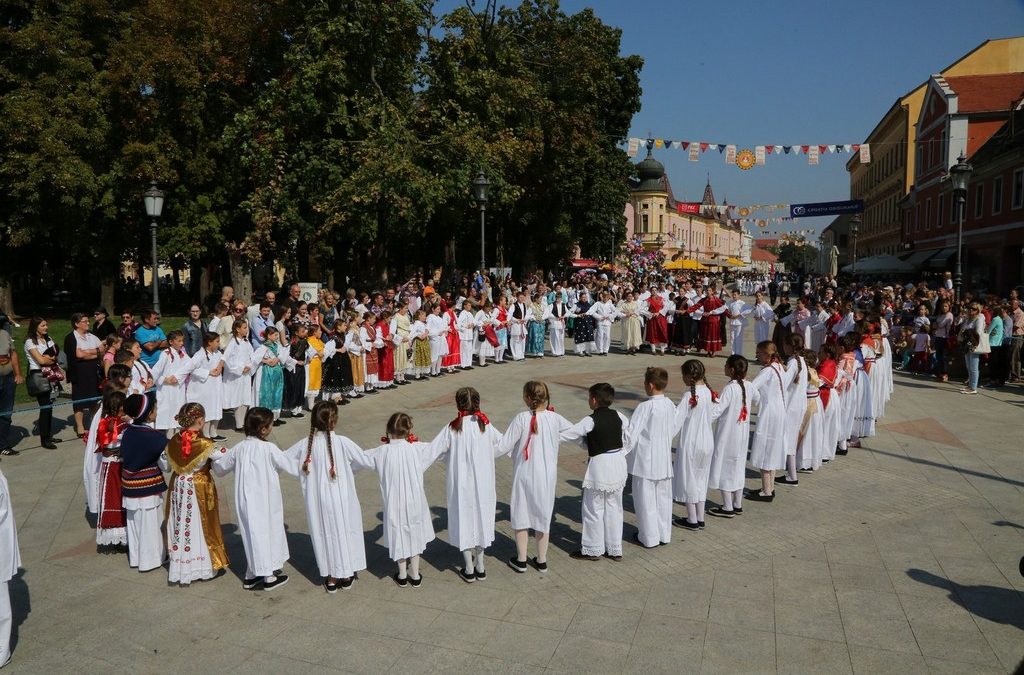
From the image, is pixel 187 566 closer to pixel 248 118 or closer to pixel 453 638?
pixel 453 638

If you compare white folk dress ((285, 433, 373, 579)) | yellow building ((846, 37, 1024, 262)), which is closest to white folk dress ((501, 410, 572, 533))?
white folk dress ((285, 433, 373, 579))

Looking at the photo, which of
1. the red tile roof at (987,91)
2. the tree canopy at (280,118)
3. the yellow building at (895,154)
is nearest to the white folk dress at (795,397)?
the tree canopy at (280,118)

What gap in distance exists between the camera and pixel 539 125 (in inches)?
1109

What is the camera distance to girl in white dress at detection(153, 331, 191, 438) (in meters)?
10.3

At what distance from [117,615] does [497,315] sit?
13268mm

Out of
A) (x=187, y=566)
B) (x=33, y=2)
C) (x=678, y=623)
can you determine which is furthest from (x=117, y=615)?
(x=33, y=2)

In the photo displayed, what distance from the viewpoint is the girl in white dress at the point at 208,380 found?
1066 centimetres

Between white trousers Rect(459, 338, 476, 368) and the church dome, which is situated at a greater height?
the church dome

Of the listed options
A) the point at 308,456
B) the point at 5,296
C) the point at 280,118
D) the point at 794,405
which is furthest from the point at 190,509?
the point at 5,296

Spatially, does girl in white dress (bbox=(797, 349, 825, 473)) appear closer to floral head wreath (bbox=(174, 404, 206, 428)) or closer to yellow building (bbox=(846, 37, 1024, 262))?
floral head wreath (bbox=(174, 404, 206, 428))

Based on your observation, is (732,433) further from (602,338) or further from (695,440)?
(602,338)

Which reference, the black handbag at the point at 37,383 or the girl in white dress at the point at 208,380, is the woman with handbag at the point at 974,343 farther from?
the black handbag at the point at 37,383

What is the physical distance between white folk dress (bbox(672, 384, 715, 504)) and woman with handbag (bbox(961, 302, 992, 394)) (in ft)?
32.3

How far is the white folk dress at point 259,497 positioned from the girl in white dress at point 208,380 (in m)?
5.04
